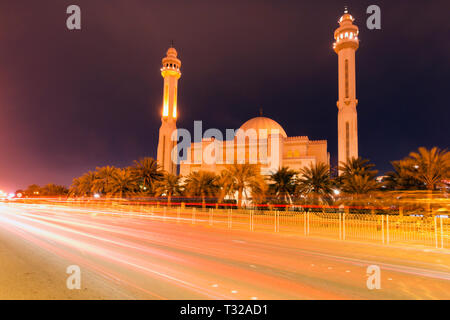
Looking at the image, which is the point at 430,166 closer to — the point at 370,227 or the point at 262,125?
the point at 370,227

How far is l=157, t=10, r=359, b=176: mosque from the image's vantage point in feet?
132

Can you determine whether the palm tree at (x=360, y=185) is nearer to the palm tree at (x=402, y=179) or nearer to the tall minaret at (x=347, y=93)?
the palm tree at (x=402, y=179)

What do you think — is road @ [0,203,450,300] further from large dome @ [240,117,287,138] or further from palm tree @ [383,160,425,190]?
large dome @ [240,117,287,138]

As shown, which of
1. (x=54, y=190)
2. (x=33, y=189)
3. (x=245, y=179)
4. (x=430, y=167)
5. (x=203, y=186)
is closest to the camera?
(x=430, y=167)

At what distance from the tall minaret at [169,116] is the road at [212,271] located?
44.2 meters

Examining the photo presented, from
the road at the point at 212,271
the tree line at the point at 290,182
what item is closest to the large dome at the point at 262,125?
the tree line at the point at 290,182

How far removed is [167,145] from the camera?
53.6m

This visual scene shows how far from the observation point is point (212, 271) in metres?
5.70

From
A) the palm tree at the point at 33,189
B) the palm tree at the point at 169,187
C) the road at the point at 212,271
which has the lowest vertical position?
the palm tree at the point at 33,189

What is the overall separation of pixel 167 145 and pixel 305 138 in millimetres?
27055

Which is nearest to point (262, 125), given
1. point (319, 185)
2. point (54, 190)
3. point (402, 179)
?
point (319, 185)

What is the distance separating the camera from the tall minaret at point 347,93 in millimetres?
39562

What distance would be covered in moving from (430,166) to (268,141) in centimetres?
2738
